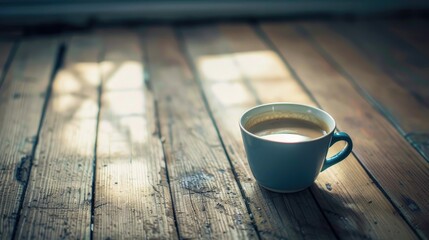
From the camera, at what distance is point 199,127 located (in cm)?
104

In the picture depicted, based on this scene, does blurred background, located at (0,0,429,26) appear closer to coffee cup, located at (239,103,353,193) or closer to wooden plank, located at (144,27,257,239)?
wooden plank, located at (144,27,257,239)

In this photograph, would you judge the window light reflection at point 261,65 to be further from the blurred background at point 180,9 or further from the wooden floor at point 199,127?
the blurred background at point 180,9

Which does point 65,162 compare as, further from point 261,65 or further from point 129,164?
point 261,65

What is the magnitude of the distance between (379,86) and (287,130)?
0.45m

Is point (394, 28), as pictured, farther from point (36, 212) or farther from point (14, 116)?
point (36, 212)

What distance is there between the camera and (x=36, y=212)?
2.58 feet

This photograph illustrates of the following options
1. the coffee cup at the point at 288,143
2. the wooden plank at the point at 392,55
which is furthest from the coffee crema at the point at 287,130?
the wooden plank at the point at 392,55

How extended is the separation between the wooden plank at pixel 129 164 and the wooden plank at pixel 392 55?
1.81 ft

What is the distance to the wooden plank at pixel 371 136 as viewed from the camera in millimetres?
821

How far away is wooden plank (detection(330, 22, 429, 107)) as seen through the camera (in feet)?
4.00

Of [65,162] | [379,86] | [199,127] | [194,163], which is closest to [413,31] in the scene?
[379,86]

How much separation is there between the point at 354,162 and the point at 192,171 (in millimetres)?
265

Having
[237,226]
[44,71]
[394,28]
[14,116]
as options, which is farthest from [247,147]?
[394,28]

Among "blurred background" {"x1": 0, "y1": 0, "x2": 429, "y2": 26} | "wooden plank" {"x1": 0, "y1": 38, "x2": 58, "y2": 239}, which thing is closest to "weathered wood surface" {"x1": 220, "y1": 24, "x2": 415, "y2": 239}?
"wooden plank" {"x1": 0, "y1": 38, "x2": 58, "y2": 239}
